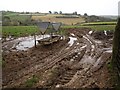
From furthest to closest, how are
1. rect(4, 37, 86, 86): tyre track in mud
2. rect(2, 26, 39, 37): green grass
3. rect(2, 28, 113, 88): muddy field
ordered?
rect(2, 26, 39, 37): green grass
rect(4, 37, 86, 86): tyre track in mud
rect(2, 28, 113, 88): muddy field

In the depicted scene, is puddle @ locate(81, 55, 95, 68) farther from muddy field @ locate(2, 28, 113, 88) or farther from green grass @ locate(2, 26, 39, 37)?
green grass @ locate(2, 26, 39, 37)

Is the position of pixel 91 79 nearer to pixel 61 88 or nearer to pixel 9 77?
pixel 61 88

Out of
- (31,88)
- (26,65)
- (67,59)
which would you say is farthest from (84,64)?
(31,88)

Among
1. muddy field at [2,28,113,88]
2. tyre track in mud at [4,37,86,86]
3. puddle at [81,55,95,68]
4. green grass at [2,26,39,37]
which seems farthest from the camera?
green grass at [2,26,39,37]

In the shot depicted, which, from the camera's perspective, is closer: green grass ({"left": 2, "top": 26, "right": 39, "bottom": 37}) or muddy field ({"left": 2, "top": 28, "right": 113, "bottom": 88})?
muddy field ({"left": 2, "top": 28, "right": 113, "bottom": 88})

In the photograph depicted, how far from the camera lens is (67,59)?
65.1ft

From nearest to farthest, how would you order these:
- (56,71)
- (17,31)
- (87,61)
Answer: (56,71)
(87,61)
(17,31)

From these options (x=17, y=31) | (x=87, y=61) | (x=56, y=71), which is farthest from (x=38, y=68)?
(x=17, y=31)

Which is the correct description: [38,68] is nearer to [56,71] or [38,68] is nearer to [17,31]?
[56,71]

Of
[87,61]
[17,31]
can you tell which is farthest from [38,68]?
[17,31]

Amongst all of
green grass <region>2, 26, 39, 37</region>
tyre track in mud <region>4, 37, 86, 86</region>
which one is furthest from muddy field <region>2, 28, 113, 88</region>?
green grass <region>2, 26, 39, 37</region>

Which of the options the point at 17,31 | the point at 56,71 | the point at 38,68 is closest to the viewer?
the point at 56,71

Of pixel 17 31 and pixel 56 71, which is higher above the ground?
pixel 17 31

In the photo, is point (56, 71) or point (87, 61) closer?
point (56, 71)
